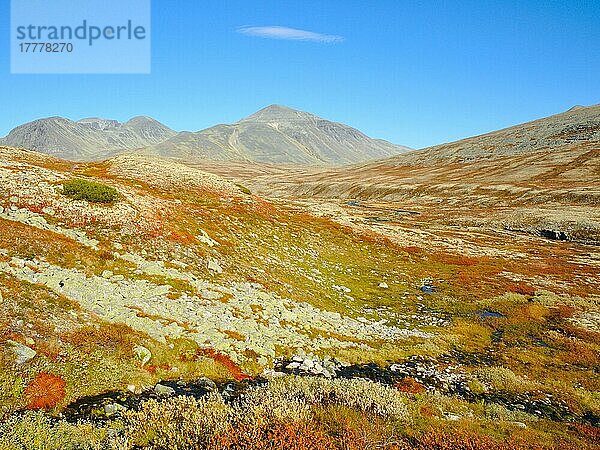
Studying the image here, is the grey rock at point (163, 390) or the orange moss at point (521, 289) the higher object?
the grey rock at point (163, 390)

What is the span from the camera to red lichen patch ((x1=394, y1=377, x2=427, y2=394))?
1669cm

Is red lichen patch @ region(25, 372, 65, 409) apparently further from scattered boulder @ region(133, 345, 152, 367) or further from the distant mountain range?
the distant mountain range

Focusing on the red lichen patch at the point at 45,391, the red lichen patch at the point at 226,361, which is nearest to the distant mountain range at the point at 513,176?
the red lichen patch at the point at 226,361

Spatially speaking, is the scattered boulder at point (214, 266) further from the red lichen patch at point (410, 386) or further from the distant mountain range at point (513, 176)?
the distant mountain range at point (513, 176)

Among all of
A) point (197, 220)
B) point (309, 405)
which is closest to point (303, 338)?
point (309, 405)

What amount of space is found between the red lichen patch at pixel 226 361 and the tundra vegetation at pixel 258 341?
0.10 meters

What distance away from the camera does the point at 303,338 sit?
66.8 ft

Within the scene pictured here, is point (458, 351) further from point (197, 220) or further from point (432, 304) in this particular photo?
point (197, 220)

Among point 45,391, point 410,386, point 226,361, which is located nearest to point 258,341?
point 226,361

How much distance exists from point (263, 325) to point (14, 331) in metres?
11.3

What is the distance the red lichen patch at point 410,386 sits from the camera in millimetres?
16688

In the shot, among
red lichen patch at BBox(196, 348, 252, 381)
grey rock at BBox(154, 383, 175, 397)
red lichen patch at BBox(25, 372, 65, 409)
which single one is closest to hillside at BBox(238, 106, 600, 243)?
red lichen patch at BBox(196, 348, 252, 381)

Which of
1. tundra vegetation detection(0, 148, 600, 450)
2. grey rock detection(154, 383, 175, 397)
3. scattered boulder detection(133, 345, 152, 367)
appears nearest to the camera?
tundra vegetation detection(0, 148, 600, 450)

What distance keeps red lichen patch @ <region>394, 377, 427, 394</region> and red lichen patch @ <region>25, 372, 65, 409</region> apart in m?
13.6
